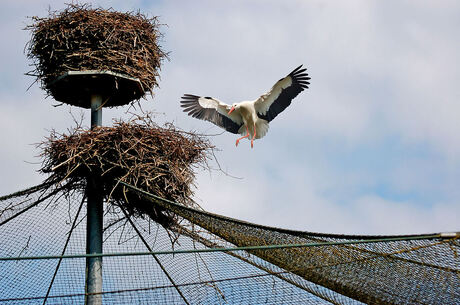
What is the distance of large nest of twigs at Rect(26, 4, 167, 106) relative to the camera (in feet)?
21.4

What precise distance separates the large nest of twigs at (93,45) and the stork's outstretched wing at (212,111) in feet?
6.82

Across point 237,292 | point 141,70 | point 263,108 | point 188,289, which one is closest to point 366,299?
point 237,292

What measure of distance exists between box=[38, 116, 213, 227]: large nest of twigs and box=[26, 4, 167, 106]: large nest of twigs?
2.12 ft

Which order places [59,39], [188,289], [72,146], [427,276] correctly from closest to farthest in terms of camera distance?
[427,276]
[188,289]
[72,146]
[59,39]

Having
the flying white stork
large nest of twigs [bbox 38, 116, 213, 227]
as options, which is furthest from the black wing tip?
large nest of twigs [bbox 38, 116, 213, 227]

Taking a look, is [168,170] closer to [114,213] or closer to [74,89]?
[114,213]

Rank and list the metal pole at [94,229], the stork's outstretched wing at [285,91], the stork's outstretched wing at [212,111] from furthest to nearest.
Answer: the stork's outstretched wing at [212,111] < the stork's outstretched wing at [285,91] < the metal pole at [94,229]

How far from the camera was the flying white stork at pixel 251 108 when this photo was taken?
830 centimetres

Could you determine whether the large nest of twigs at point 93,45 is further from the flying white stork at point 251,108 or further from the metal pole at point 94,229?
the flying white stork at point 251,108

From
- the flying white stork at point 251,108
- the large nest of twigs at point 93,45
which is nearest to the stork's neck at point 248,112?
the flying white stork at point 251,108

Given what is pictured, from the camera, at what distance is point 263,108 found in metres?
8.80

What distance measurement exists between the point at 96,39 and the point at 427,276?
12.8 feet

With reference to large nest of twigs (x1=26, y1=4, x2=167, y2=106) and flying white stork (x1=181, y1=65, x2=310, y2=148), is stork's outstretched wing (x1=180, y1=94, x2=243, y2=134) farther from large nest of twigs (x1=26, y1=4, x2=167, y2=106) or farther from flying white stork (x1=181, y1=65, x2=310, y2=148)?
large nest of twigs (x1=26, y1=4, x2=167, y2=106)

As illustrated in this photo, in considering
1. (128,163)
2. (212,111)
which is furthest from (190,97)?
(128,163)
